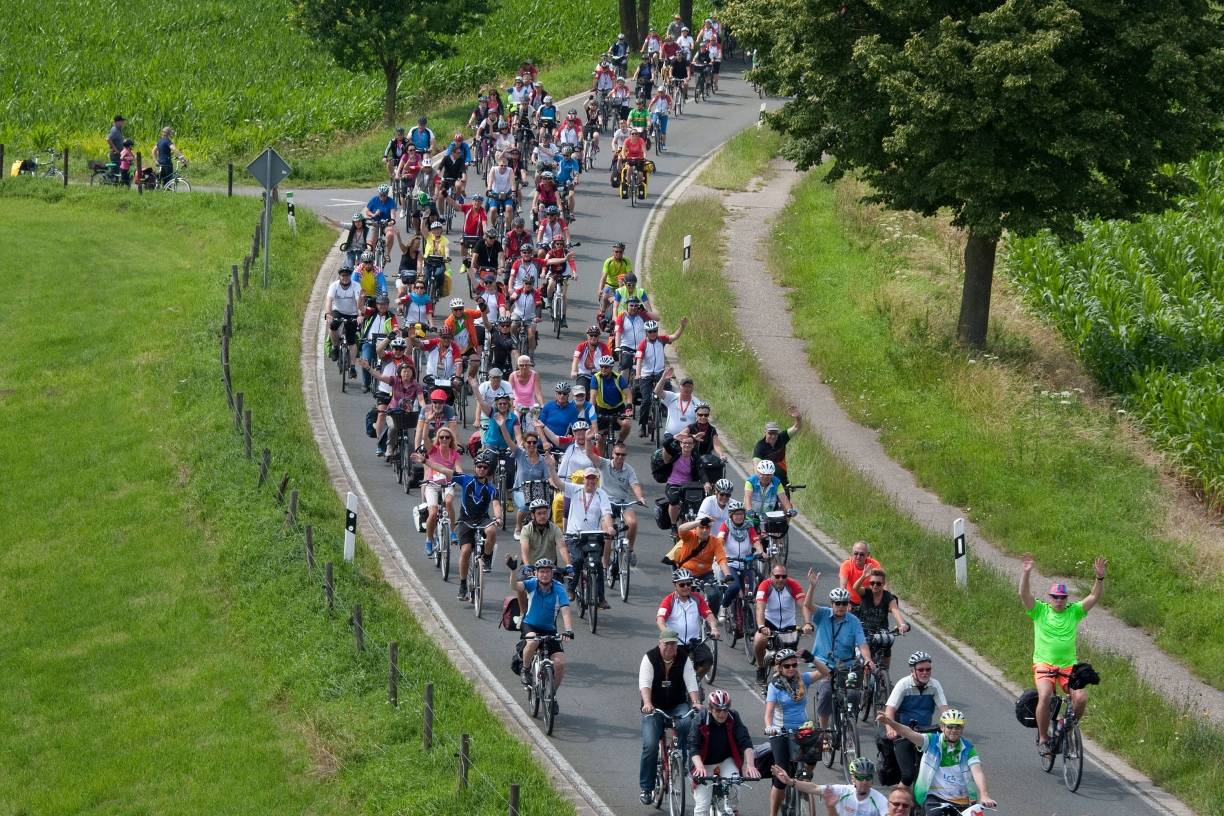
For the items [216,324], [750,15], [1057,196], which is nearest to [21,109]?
[216,324]

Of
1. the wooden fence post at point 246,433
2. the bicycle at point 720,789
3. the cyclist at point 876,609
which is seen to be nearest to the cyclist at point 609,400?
the wooden fence post at point 246,433

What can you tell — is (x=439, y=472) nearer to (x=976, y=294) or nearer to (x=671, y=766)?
(x=671, y=766)

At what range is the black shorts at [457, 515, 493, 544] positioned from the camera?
21547 millimetres

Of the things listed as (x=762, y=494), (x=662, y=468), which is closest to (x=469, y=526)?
(x=662, y=468)

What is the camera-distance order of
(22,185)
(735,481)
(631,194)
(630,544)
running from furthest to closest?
(22,185), (631,194), (735,481), (630,544)

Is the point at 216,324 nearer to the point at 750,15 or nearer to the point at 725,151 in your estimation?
the point at 750,15

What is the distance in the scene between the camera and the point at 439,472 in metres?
22.6

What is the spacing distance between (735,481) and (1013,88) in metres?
8.18

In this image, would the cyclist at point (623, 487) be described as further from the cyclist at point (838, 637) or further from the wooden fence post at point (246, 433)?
the wooden fence post at point (246, 433)

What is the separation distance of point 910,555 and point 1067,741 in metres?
6.93

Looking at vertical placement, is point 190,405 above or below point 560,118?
below

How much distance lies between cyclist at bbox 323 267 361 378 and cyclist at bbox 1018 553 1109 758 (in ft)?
48.9

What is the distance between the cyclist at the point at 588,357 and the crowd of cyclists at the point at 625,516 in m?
0.03

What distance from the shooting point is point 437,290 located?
32875mm
